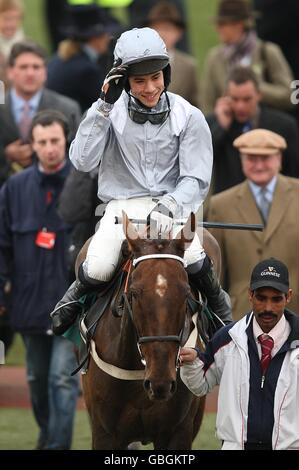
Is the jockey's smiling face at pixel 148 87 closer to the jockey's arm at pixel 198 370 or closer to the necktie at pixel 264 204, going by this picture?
the jockey's arm at pixel 198 370

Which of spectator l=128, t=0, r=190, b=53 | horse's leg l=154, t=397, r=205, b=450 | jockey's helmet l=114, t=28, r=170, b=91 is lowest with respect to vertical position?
horse's leg l=154, t=397, r=205, b=450

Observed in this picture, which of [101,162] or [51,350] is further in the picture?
[51,350]

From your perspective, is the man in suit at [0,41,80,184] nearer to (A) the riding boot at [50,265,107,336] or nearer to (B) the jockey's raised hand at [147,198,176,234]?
(A) the riding boot at [50,265,107,336]

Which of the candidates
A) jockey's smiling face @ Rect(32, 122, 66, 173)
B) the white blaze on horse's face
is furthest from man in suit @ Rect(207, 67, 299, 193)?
the white blaze on horse's face

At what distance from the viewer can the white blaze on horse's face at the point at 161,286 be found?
7.65 m

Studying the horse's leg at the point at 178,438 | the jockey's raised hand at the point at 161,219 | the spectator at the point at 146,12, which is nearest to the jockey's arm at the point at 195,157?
the jockey's raised hand at the point at 161,219

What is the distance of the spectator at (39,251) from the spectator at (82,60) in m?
2.43


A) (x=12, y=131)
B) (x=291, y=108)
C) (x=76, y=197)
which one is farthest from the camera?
(x=291, y=108)

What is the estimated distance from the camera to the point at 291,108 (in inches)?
575

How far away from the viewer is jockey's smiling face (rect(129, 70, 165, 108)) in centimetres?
843

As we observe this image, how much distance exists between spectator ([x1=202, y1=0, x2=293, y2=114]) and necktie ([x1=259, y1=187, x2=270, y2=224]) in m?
2.61

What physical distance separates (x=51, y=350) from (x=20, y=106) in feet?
9.22

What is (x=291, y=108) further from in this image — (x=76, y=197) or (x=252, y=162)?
(x=76, y=197)
